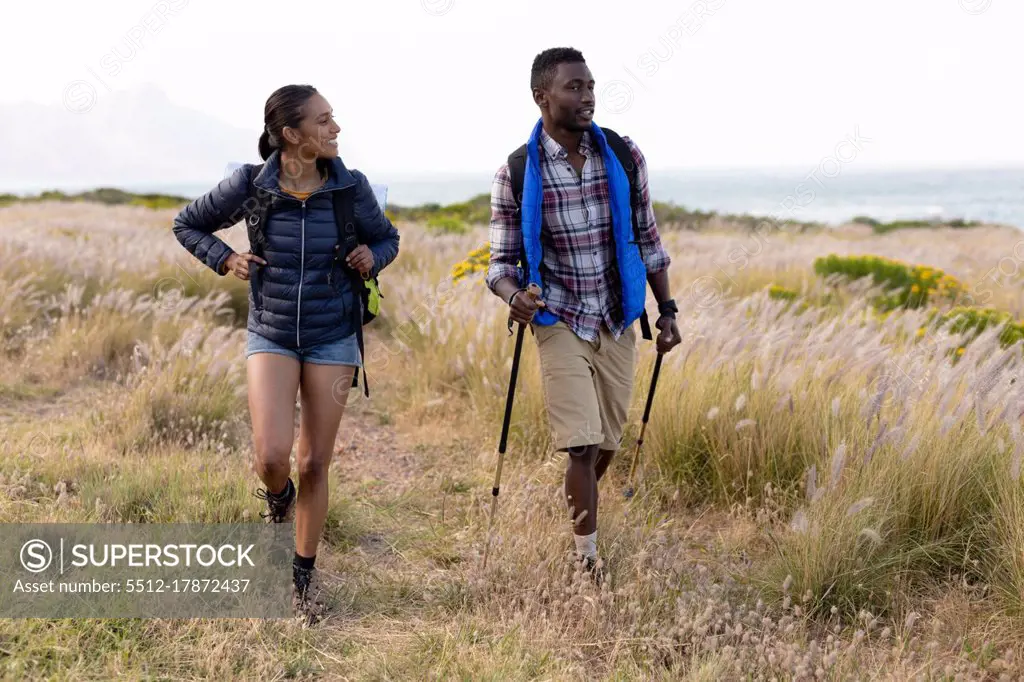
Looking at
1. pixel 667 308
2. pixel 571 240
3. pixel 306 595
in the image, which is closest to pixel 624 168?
pixel 571 240

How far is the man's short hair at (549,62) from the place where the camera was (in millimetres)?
3934

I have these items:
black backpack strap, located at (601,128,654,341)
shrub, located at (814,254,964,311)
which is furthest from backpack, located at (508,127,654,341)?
shrub, located at (814,254,964,311)

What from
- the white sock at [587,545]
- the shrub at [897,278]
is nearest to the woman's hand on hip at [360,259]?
the white sock at [587,545]

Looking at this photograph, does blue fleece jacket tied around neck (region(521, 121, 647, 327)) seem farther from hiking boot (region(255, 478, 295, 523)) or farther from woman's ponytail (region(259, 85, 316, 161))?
hiking boot (region(255, 478, 295, 523))

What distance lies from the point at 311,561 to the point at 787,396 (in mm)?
2513

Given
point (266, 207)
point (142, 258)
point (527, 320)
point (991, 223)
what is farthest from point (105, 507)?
point (991, 223)

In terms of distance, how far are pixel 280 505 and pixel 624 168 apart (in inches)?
87.3

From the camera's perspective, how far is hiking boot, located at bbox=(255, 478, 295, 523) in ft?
13.8

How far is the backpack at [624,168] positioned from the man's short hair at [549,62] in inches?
11.6

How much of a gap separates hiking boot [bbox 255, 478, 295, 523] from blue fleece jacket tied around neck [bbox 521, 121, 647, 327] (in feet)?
4.68

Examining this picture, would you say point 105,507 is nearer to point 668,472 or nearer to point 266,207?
point 266,207

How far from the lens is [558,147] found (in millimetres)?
4055

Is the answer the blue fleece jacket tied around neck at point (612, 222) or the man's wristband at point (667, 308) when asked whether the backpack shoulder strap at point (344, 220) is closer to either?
the blue fleece jacket tied around neck at point (612, 222)

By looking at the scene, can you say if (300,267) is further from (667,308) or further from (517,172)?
(667,308)
